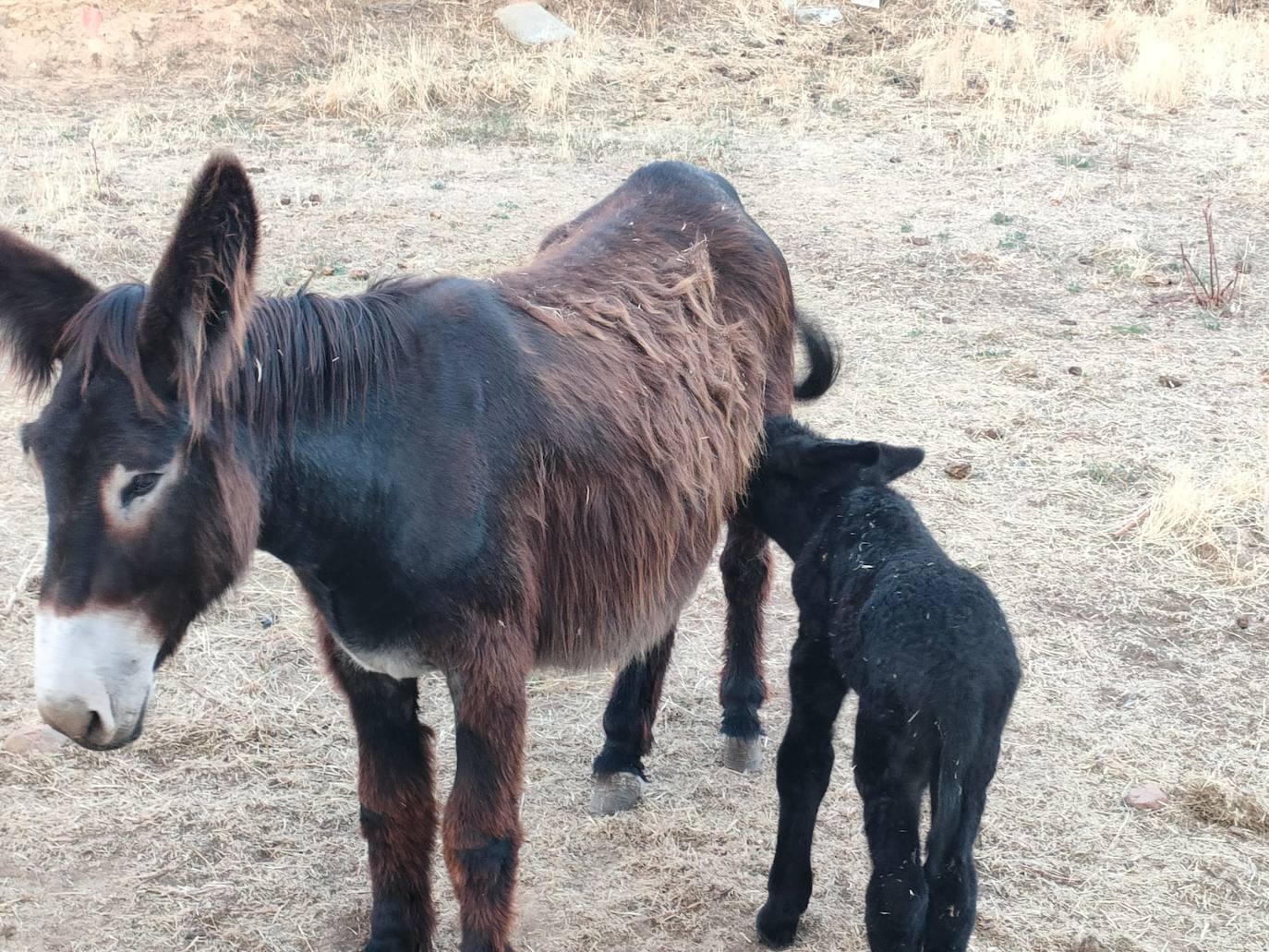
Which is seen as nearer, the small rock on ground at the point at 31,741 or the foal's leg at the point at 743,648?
the small rock on ground at the point at 31,741

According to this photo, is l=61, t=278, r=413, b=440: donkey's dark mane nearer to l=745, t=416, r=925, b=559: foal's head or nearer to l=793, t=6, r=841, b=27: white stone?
l=745, t=416, r=925, b=559: foal's head

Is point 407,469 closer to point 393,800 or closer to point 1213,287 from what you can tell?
point 393,800

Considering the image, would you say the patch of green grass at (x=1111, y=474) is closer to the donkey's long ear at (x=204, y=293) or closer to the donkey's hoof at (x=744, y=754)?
the donkey's hoof at (x=744, y=754)

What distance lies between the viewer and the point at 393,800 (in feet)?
10.1

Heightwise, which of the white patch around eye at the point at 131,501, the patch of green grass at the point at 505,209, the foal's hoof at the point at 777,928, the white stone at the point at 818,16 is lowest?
the foal's hoof at the point at 777,928

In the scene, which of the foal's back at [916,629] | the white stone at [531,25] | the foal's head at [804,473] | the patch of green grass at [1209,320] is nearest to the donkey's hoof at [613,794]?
the foal's head at [804,473]

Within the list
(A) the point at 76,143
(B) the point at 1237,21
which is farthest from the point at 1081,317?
(B) the point at 1237,21

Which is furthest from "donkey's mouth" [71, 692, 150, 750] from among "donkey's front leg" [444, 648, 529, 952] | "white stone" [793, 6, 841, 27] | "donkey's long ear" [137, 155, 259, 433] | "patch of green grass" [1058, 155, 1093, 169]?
"white stone" [793, 6, 841, 27]

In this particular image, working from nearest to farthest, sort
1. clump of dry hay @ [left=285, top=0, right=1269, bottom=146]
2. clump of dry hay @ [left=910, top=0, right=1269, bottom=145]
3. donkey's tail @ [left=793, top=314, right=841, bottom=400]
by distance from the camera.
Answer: donkey's tail @ [left=793, top=314, right=841, bottom=400], clump of dry hay @ [left=910, top=0, right=1269, bottom=145], clump of dry hay @ [left=285, top=0, right=1269, bottom=146]

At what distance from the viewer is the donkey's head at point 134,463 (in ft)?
7.01

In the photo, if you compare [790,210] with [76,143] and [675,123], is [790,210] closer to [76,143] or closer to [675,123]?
[675,123]

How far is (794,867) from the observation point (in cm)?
328

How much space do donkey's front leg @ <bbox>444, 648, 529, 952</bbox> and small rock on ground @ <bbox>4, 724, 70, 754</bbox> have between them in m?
1.85

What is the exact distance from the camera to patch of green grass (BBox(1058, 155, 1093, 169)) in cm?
986
